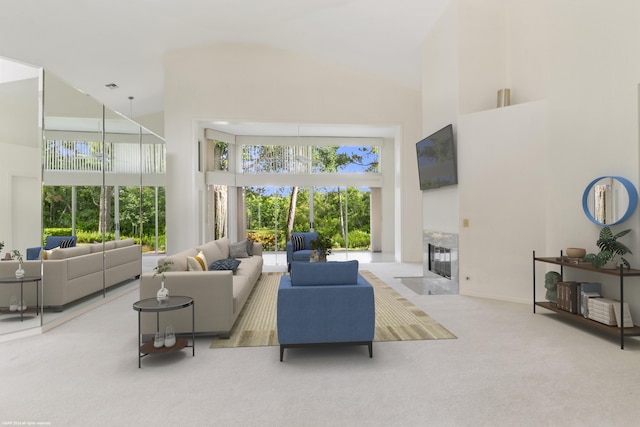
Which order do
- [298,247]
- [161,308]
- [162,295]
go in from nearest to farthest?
[161,308], [162,295], [298,247]

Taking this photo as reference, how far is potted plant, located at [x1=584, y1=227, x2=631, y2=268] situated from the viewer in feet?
13.7

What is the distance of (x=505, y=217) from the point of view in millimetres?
5914

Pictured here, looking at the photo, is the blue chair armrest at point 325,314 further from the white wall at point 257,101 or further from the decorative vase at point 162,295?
the white wall at point 257,101

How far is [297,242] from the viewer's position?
898 cm

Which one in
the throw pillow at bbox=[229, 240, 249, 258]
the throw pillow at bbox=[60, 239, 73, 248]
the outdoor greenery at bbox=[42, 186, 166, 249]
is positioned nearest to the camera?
the outdoor greenery at bbox=[42, 186, 166, 249]

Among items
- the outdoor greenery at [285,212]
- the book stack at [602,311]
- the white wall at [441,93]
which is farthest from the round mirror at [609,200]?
the outdoor greenery at [285,212]

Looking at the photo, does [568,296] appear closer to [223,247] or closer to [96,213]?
[223,247]

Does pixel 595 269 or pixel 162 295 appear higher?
pixel 595 269

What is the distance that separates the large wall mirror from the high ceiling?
6.81ft

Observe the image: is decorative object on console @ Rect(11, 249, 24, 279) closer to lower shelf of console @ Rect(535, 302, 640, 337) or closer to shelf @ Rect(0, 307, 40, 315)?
shelf @ Rect(0, 307, 40, 315)

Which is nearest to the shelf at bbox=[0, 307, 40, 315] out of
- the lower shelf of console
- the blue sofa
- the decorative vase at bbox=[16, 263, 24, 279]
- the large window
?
the decorative vase at bbox=[16, 263, 24, 279]

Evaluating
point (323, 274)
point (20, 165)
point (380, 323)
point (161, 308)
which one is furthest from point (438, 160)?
point (20, 165)

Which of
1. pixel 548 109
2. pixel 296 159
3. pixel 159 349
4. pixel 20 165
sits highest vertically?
pixel 296 159

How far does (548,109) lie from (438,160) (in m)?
1.91
